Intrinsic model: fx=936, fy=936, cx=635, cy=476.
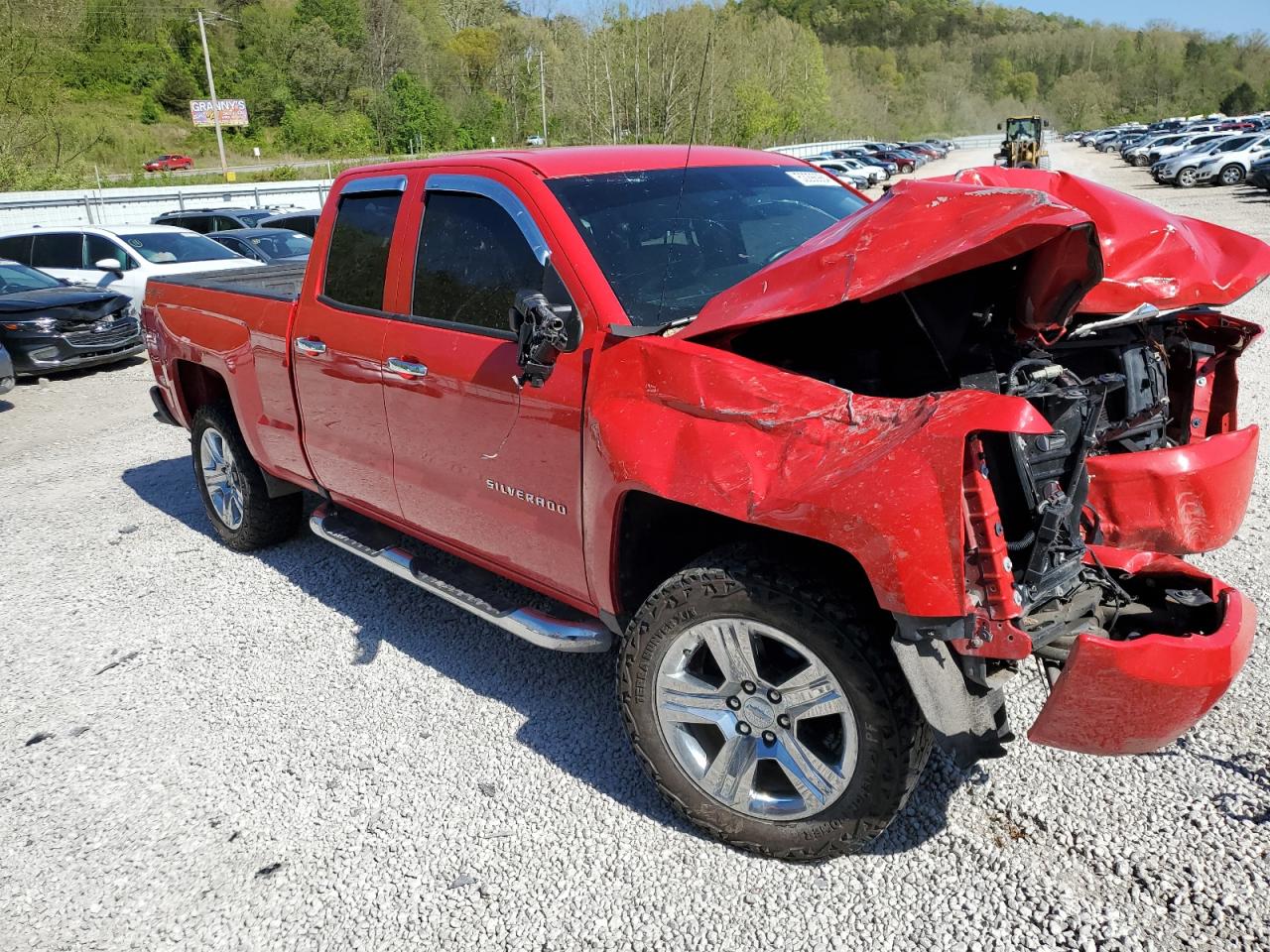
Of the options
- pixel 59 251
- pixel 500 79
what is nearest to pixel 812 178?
pixel 59 251

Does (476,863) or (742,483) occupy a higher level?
(742,483)

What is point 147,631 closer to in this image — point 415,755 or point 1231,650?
point 415,755

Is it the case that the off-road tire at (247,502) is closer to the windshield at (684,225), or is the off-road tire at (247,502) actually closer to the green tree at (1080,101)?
the windshield at (684,225)

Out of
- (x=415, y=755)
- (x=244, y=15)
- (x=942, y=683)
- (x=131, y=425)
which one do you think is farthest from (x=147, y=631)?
(x=244, y=15)

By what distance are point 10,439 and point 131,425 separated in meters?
1.03

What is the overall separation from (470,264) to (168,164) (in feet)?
212

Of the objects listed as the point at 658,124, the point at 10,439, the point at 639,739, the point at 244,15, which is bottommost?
the point at 10,439

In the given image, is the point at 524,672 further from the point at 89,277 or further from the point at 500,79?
the point at 500,79

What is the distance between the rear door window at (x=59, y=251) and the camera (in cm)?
1317

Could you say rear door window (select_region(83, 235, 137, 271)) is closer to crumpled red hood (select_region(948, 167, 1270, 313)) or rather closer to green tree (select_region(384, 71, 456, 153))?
crumpled red hood (select_region(948, 167, 1270, 313))

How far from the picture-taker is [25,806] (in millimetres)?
3283

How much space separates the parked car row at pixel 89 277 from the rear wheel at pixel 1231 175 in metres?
30.5

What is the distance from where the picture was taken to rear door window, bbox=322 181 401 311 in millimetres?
3801

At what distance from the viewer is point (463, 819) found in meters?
3.08
